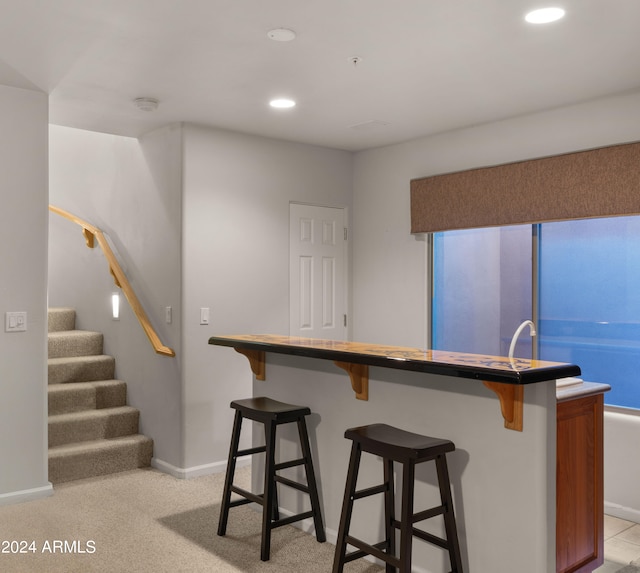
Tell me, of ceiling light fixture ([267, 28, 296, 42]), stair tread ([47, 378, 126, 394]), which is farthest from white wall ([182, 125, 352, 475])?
ceiling light fixture ([267, 28, 296, 42])

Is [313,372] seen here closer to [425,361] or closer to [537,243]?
[425,361]

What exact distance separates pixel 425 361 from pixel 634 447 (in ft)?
6.62

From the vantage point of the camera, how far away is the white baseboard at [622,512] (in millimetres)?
3707

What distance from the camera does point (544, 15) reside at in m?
2.71

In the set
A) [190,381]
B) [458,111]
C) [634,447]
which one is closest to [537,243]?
[458,111]

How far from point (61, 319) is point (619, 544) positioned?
4.55 m

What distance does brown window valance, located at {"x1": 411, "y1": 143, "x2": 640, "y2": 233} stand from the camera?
374 centimetres

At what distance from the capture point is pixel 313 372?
132 inches

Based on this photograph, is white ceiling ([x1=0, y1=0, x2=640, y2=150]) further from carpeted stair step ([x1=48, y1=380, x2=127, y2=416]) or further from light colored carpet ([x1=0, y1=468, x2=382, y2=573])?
light colored carpet ([x1=0, y1=468, x2=382, y2=573])

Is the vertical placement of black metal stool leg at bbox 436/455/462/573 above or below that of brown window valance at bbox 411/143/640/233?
below

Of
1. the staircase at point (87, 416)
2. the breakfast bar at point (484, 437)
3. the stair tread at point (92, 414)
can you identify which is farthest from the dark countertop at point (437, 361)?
the stair tread at point (92, 414)

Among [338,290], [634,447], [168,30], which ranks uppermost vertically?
[168,30]

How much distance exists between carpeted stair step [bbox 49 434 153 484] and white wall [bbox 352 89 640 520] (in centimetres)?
196

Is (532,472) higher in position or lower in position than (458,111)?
lower
